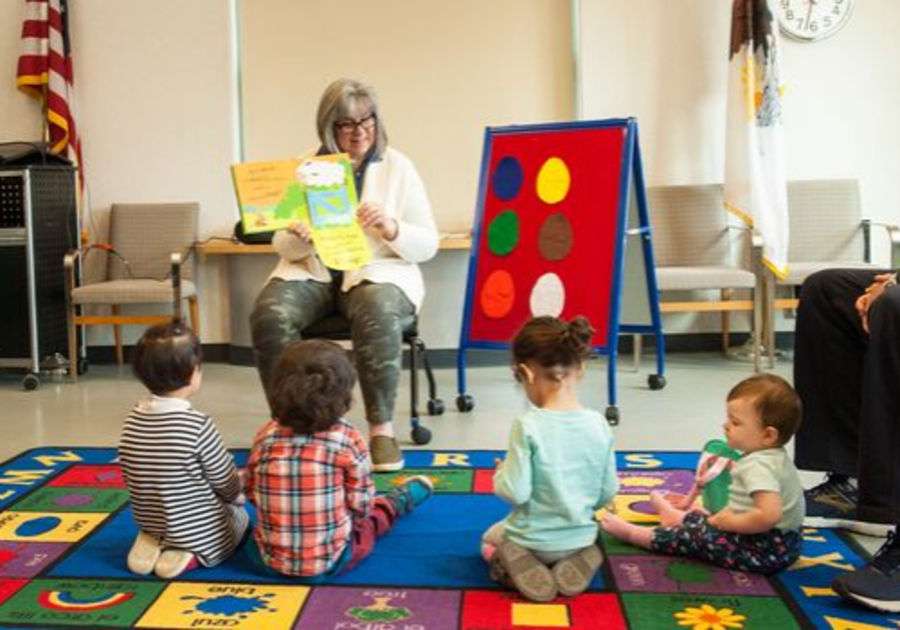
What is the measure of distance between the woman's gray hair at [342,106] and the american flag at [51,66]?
2358 mm

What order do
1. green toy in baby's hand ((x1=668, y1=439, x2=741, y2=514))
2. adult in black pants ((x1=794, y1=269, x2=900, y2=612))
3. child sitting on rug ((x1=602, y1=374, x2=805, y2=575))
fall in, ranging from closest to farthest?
child sitting on rug ((x1=602, y1=374, x2=805, y2=575)) → green toy in baby's hand ((x1=668, y1=439, x2=741, y2=514)) → adult in black pants ((x1=794, y1=269, x2=900, y2=612))

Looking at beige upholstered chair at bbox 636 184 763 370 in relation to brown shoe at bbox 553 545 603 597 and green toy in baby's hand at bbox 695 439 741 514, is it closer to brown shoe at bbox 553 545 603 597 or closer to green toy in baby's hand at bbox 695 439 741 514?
green toy in baby's hand at bbox 695 439 741 514

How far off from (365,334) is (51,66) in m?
2.90

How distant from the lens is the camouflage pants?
2887 millimetres

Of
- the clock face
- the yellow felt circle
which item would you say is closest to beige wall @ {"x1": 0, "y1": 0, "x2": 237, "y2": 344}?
the yellow felt circle

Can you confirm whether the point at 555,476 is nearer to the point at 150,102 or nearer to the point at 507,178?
the point at 507,178

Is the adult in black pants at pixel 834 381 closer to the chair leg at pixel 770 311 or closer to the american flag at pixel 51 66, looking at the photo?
the chair leg at pixel 770 311

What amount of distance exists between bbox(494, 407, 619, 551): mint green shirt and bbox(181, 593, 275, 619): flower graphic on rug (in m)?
0.50

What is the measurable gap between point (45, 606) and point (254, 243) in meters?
2.86

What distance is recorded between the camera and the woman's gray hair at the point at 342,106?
300 cm

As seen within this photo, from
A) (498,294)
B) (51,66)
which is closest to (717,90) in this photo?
(498,294)

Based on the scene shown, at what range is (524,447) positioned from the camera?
1.86m

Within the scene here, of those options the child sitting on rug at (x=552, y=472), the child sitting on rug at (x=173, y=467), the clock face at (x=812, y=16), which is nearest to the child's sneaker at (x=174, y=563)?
the child sitting on rug at (x=173, y=467)

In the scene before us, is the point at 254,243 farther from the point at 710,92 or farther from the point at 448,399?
the point at 710,92
